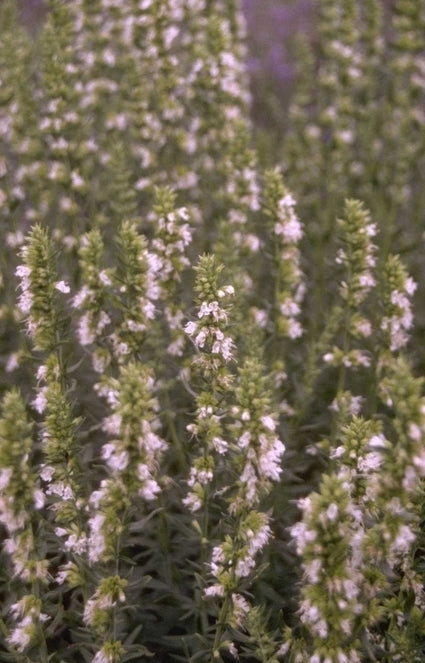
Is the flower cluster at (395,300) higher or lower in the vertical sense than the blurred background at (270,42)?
higher

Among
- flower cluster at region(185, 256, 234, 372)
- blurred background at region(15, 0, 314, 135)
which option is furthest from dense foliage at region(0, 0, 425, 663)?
blurred background at region(15, 0, 314, 135)

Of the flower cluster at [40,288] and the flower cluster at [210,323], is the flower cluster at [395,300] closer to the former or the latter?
the flower cluster at [210,323]

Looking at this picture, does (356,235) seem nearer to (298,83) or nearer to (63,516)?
(63,516)

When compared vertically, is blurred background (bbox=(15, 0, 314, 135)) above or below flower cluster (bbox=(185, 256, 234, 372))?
below

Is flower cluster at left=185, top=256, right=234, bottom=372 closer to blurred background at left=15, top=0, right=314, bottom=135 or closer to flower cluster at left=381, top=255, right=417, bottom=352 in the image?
flower cluster at left=381, top=255, right=417, bottom=352

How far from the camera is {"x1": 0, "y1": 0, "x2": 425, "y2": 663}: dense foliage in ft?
10.4

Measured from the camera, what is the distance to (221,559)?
11.4 feet

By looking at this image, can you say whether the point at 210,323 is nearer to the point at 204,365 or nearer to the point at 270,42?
the point at 204,365

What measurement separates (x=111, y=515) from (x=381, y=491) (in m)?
1.04

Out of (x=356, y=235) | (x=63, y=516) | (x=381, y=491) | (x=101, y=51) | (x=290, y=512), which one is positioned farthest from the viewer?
(x=101, y=51)

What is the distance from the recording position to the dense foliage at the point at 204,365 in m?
3.18

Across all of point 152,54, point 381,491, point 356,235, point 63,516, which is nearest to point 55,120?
point 152,54

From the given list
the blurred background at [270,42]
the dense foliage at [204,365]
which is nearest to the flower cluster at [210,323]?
the dense foliage at [204,365]

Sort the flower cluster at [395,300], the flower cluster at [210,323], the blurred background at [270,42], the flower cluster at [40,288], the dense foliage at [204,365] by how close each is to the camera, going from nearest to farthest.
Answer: the dense foliage at [204,365] → the flower cluster at [210,323] → the flower cluster at [40,288] → the flower cluster at [395,300] → the blurred background at [270,42]
